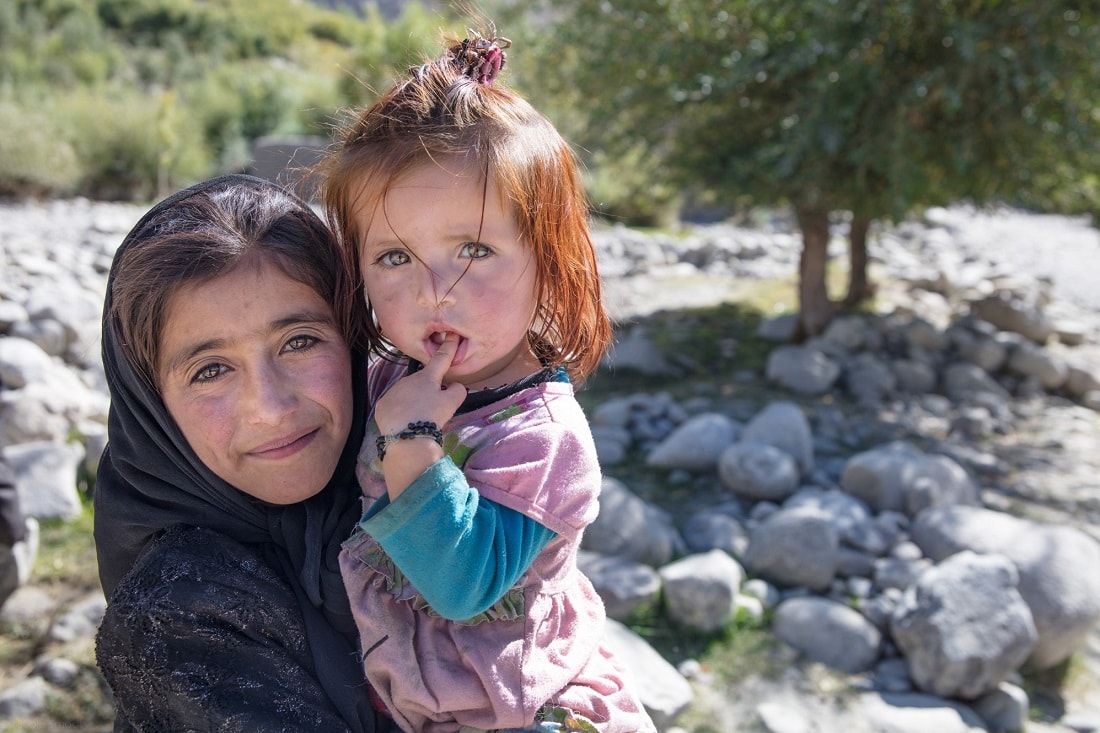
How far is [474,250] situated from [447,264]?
57mm

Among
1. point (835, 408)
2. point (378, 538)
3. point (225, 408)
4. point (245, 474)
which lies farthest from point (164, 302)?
point (835, 408)

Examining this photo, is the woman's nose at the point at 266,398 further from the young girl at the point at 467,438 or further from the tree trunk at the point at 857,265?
the tree trunk at the point at 857,265

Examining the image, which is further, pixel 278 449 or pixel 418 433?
pixel 278 449

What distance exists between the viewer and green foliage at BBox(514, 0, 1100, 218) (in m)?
6.62

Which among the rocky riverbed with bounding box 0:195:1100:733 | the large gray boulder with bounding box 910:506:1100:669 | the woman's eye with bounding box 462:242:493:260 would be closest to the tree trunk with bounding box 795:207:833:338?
the rocky riverbed with bounding box 0:195:1100:733

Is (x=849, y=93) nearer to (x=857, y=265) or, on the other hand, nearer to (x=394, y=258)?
(x=857, y=265)

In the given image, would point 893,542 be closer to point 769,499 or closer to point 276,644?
point 769,499

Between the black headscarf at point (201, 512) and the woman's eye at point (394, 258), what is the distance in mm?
327

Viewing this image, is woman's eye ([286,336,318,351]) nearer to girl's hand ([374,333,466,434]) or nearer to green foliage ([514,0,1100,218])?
girl's hand ([374,333,466,434])

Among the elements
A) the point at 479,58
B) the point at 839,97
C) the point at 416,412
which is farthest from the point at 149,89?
the point at 416,412

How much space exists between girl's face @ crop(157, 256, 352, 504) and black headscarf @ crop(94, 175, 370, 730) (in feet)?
0.13

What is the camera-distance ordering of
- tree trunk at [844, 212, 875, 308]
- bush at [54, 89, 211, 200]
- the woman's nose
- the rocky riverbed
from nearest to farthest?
the woman's nose
the rocky riverbed
tree trunk at [844, 212, 875, 308]
bush at [54, 89, 211, 200]

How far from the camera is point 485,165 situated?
1531mm

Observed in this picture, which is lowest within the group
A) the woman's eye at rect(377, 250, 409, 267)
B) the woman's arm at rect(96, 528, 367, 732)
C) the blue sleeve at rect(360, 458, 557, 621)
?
the woman's arm at rect(96, 528, 367, 732)
